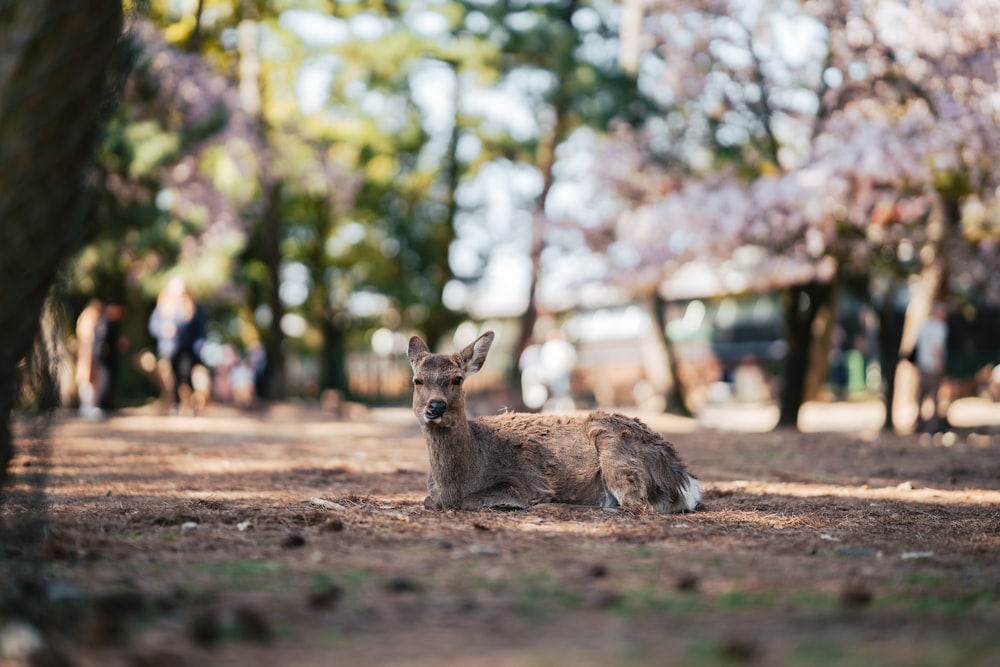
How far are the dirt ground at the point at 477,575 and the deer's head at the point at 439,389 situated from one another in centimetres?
63

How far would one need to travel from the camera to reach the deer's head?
7055 millimetres

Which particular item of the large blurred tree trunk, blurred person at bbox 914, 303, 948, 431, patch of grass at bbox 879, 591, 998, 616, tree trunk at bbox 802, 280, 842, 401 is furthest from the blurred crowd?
patch of grass at bbox 879, 591, 998, 616

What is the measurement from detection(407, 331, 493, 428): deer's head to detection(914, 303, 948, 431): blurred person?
11369mm

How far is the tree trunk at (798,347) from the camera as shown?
19.9 m

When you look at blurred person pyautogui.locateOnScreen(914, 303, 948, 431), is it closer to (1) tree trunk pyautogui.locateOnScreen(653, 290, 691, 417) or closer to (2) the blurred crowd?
(1) tree trunk pyautogui.locateOnScreen(653, 290, 691, 417)

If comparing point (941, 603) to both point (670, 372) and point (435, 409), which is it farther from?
point (670, 372)

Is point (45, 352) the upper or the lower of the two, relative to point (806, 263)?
lower

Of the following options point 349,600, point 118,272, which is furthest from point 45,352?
point 118,272

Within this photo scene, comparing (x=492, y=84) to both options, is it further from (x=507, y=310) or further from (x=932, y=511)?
(x=932, y=511)

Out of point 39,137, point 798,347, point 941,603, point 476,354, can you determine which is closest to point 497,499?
point 476,354

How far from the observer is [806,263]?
746 inches

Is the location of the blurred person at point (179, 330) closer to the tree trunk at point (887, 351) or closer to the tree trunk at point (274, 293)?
the tree trunk at point (274, 293)

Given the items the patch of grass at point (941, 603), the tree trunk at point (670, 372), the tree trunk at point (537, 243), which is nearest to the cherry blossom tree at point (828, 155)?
the tree trunk at point (670, 372)

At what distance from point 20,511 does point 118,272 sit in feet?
64.6
